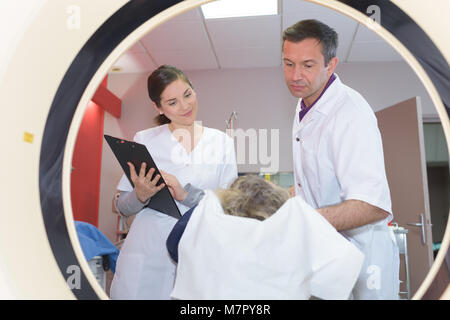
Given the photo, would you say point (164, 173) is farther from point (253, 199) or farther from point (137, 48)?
point (137, 48)

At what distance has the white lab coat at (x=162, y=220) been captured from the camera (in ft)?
4.34

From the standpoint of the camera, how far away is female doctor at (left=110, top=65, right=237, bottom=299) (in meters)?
1.33

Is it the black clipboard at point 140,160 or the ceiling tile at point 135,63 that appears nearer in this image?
the black clipboard at point 140,160

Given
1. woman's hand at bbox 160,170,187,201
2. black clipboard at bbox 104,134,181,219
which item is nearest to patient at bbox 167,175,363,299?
black clipboard at bbox 104,134,181,219

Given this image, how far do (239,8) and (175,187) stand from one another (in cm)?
226

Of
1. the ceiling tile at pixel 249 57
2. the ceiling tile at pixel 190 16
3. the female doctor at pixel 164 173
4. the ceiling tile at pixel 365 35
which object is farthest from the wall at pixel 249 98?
the female doctor at pixel 164 173

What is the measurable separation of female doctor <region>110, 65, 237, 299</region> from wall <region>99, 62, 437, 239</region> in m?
2.61

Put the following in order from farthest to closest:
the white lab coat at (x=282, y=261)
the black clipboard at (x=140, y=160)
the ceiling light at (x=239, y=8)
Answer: the ceiling light at (x=239, y=8)
the black clipboard at (x=140, y=160)
the white lab coat at (x=282, y=261)

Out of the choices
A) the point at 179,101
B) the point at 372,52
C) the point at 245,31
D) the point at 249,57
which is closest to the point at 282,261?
the point at 179,101

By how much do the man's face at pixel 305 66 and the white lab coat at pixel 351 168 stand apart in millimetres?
55

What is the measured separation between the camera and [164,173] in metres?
1.33

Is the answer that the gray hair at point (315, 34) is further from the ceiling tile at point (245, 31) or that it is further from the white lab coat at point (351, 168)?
the ceiling tile at point (245, 31)
